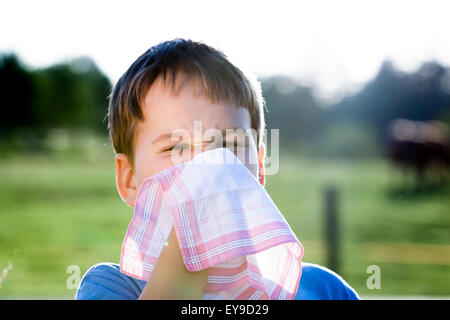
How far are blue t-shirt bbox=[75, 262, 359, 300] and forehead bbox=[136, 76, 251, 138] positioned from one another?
12.9 inches

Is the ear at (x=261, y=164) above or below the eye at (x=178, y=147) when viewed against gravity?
below

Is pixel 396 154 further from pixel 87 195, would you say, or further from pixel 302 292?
pixel 302 292

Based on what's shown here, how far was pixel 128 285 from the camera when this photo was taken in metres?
1.09

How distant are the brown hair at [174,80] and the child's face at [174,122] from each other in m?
0.02

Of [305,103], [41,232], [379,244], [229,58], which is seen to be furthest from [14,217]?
[305,103]

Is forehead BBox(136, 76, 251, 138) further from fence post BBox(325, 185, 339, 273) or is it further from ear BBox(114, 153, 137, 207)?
fence post BBox(325, 185, 339, 273)

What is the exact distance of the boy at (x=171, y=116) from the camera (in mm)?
1068

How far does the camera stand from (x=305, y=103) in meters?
21.4

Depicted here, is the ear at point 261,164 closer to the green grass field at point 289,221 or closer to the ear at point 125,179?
the ear at point 125,179

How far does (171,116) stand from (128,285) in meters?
0.39

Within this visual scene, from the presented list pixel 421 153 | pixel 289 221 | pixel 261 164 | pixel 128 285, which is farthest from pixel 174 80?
pixel 421 153

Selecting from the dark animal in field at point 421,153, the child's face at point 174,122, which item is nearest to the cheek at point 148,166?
the child's face at point 174,122

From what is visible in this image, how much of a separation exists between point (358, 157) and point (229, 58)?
818 inches
